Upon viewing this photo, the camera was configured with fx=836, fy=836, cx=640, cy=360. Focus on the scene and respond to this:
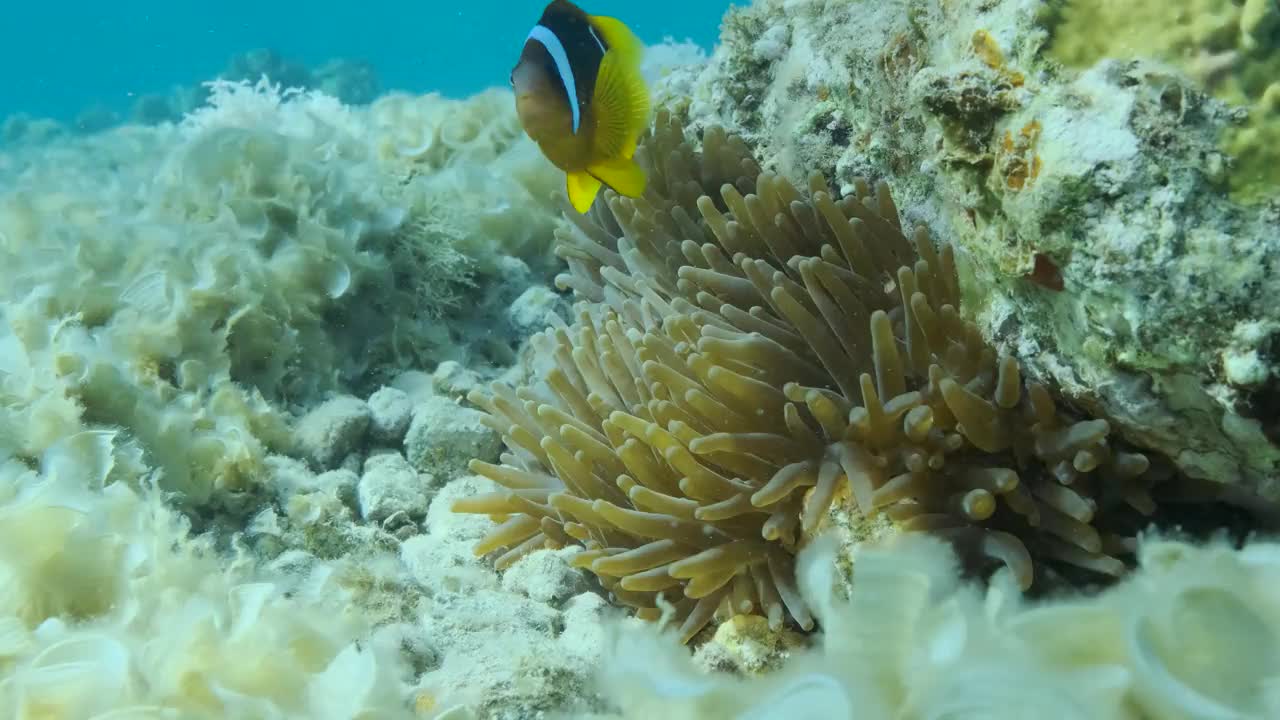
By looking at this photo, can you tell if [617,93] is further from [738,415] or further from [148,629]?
Answer: [148,629]

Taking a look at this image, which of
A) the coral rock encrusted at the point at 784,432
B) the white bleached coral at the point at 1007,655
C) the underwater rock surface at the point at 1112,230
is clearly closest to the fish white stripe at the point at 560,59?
the coral rock encrusted at the point at 784,432

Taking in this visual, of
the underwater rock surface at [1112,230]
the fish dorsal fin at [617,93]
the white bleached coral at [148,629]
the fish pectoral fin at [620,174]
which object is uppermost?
the fish dorsal fin at [617,93]

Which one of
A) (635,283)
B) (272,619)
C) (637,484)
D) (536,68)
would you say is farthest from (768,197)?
(272,619)

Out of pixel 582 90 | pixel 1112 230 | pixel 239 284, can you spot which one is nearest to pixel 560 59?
pixel 582 90

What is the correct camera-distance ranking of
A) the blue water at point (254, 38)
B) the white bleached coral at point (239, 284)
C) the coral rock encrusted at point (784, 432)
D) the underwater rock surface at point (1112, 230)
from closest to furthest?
the underwater rock surface at point (1112, 230) → the coral rock encrusted at point (784, 432) → the white bleached coral at point (239, 284) → the blue water at point (254, 38)

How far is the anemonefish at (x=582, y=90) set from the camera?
2441 mm

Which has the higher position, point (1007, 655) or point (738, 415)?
point (738, 415)

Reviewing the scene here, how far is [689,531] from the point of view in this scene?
2.20 meters

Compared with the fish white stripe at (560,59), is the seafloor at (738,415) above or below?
below

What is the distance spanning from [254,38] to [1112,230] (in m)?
45.3

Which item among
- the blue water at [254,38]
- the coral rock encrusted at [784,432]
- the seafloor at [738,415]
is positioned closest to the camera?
the seafloor at [738,415]

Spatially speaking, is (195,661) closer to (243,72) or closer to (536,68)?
(536,68)

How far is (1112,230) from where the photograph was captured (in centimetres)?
143

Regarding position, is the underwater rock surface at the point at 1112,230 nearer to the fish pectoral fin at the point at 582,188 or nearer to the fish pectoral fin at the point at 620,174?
the fish pectoral fin at the point at 620,174
